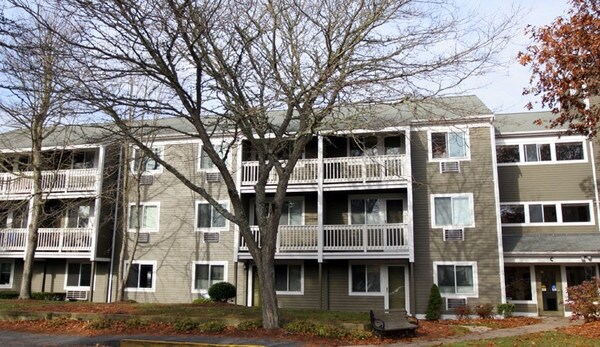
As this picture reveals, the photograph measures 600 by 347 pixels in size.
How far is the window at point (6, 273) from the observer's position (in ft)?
87.9

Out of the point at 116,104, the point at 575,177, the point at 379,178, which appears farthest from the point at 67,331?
the point at 575,177

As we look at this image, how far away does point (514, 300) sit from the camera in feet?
72.4

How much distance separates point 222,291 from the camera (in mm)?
21281

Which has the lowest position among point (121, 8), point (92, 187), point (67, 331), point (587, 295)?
point (67, 331)

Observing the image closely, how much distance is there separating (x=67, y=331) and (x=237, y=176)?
34.6 ft

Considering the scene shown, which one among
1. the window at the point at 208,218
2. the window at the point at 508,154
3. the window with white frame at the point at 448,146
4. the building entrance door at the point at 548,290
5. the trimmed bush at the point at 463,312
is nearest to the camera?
Answer: the trimmed bush at the point at 463,312

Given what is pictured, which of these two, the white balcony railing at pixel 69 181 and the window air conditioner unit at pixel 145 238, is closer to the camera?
the window air conditioner unit at pixel 145 238

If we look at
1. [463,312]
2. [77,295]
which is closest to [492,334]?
[463,312]

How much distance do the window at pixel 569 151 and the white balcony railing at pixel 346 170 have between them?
7195 millimetres

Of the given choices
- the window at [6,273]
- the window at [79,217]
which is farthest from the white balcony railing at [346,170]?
the window at [6,273]

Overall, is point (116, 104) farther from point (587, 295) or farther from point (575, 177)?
point (575, 177)

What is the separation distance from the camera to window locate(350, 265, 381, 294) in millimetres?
22188

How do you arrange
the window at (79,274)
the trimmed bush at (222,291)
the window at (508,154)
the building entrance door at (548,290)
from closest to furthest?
the trimmed bush at (222,291) < the building entrance door at (548,290) < the window at (508,154) < the window at (79,274)

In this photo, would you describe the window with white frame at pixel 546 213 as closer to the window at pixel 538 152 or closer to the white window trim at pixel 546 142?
the white window trim at pixel 546 142
